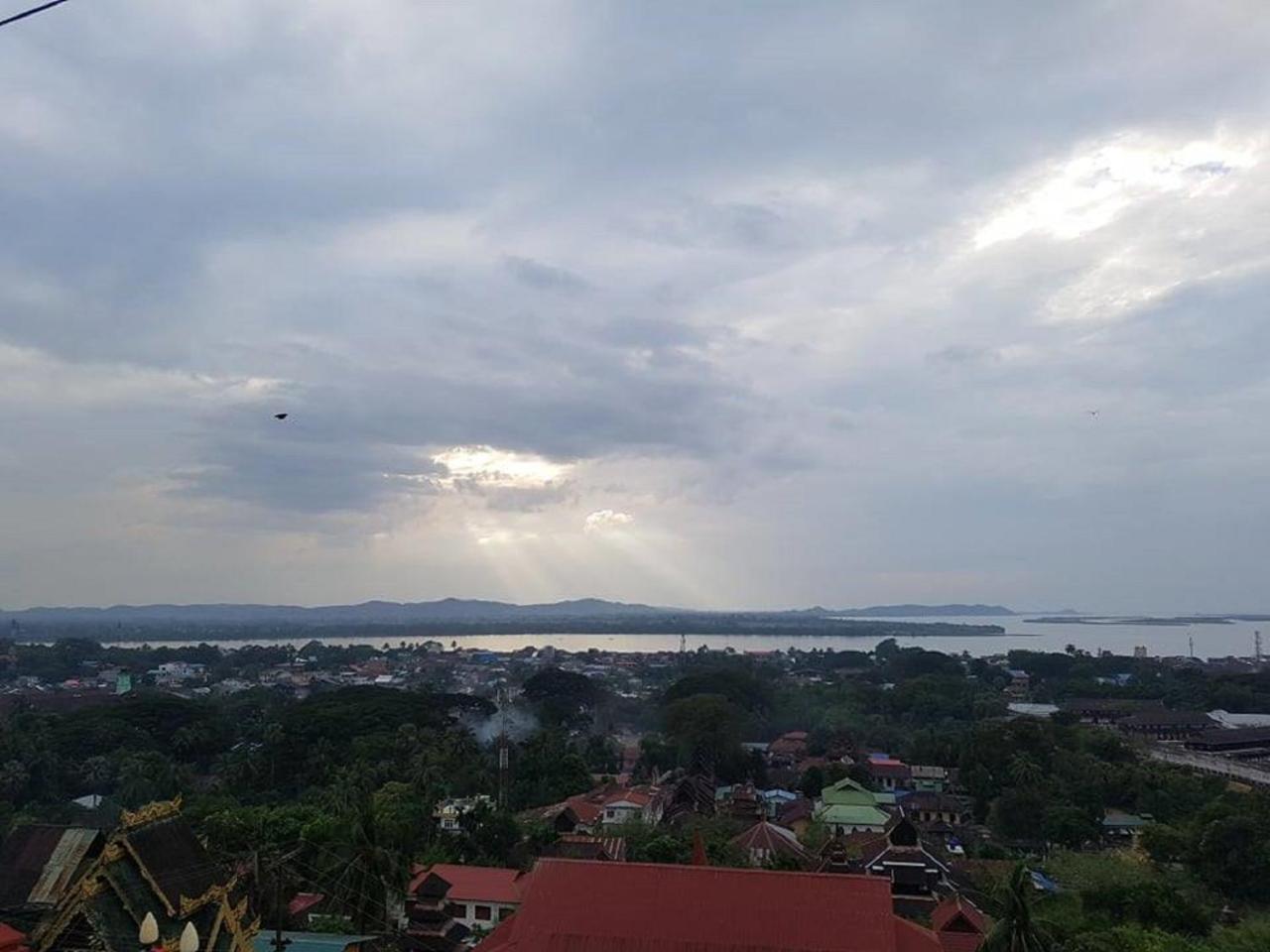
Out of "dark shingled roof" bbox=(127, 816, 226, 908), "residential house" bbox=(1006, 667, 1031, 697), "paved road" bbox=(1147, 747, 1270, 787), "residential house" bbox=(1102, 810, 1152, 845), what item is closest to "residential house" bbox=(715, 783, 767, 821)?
"residential house" bbox=(1102, 810, 1152, 845)

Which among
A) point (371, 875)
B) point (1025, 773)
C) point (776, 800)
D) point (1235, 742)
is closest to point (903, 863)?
point (1025, 773)

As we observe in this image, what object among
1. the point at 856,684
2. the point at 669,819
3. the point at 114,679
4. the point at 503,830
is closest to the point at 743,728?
the point at 856,684

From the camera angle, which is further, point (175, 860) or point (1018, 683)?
point (1018, 683)

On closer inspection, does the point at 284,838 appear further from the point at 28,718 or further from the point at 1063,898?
the point at 28,718

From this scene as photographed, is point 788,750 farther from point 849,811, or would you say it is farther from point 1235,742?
point 1235,742

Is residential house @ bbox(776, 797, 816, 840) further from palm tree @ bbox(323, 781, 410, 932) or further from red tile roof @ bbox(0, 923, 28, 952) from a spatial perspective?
red tile roof @ bbox(0, 923, 28, 952)

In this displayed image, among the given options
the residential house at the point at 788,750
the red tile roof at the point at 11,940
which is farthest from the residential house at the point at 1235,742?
the red tile roof at the point at 11,940
